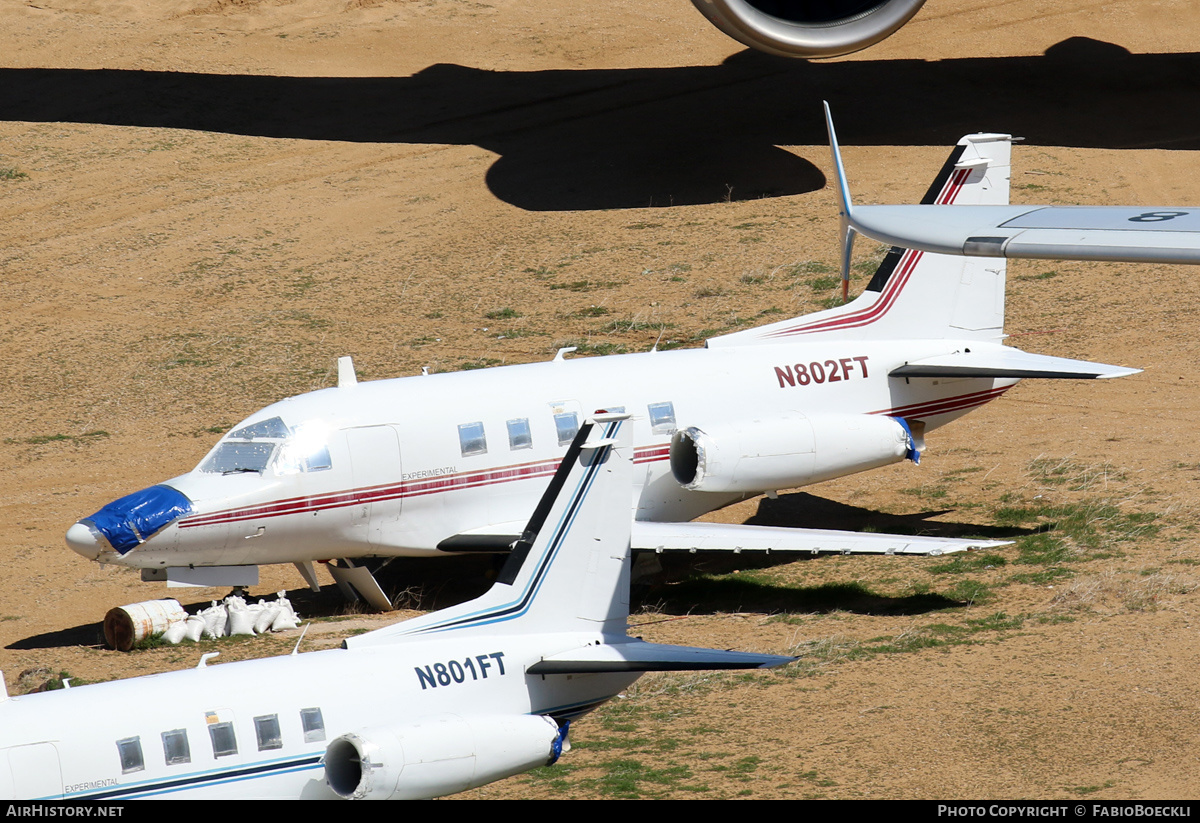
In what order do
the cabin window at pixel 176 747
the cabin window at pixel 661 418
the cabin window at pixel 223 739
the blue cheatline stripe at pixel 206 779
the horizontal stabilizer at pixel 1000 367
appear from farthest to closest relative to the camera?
1. the horizontal stabilizer at pixel 1000 367
2. the cabin window at pixel 661 418
3. the cabin window at pixel 223 739
4. the cabin window at pixel 176 747
5. the blue cheatline stripe at pixel 206 779

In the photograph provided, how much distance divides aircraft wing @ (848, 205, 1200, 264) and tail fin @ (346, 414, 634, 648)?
3.47m

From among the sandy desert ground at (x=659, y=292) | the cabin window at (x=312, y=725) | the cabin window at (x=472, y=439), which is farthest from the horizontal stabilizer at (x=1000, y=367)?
the cabin window at (x=312, y=725)

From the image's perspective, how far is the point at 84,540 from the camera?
59.5 ft

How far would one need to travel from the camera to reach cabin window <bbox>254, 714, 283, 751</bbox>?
1181 cm

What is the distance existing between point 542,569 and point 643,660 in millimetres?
1217

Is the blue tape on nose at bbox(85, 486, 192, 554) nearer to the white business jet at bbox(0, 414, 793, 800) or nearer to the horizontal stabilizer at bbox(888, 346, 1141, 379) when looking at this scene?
the white business jet at bbox(0, 414, 793, 800)

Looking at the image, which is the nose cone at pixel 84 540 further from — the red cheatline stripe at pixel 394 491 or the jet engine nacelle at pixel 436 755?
the jet engine nacelle at pixel 436 755

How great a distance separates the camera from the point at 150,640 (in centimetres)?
1878

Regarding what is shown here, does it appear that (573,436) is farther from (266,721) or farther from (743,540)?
(266,721)

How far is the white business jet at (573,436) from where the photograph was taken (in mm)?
18938

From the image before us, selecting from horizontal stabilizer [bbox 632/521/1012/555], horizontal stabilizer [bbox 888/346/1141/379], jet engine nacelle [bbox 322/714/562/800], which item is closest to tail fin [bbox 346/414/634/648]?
jet engine nacelle [bbox 322/714/562/800]

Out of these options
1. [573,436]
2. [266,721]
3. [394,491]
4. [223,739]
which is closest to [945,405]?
[573,436]

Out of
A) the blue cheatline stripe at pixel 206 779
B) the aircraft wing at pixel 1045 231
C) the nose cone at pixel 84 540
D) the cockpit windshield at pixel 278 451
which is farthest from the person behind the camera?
the cockpit windshield at pixel 278 451

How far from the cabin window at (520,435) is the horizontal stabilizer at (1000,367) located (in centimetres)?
566
